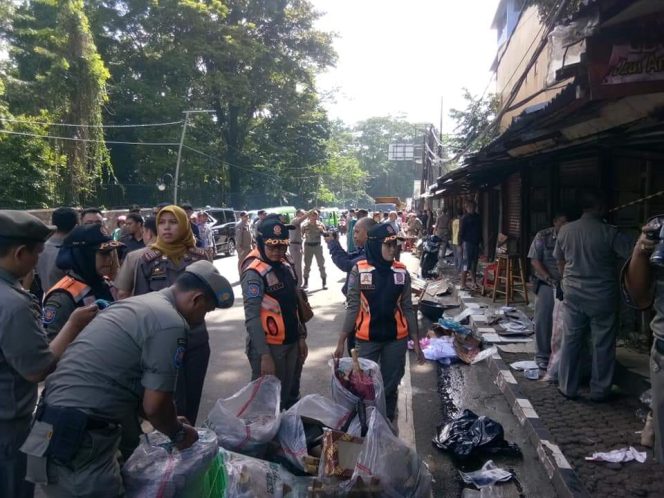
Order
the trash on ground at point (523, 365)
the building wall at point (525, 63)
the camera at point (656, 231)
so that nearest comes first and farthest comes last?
the camera at point (656, 231) → the trash on ground at point (523, 365) → the building wall at point (525, 63)

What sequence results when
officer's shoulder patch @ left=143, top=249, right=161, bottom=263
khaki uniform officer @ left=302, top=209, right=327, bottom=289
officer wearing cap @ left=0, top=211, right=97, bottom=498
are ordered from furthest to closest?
khaki uniform officer @ left=302, top=209, right=327, bottom=289 < officer's shoulder patch @ left=143, top=249, right=161, bottom=263 < officer wearing cap @ left=0, top=211, right=97, bottom=498

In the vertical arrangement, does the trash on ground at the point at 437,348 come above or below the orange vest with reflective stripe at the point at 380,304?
below

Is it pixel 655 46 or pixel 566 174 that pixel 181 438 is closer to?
pixel 655 46

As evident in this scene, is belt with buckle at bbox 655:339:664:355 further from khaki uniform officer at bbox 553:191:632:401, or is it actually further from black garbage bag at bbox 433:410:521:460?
khaki uniform officer at bbox 553:191:632:401

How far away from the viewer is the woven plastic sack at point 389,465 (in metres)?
2.64

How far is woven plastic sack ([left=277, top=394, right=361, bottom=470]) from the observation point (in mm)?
2859

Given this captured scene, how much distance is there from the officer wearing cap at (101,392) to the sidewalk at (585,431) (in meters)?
2.73

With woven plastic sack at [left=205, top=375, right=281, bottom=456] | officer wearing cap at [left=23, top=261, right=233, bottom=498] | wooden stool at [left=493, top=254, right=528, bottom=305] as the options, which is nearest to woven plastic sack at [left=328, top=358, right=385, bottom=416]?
woven plastic sack at [left=205, top=375, right=281, bottom=456]

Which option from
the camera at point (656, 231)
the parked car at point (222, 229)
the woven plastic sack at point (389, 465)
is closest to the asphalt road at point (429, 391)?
the woven plastic sack at point (389, 465)

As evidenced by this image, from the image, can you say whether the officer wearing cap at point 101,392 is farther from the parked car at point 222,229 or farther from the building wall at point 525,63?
the parked car at point 222,229

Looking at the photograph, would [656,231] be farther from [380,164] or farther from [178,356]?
[380,164]

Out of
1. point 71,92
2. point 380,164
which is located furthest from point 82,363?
point 380,164

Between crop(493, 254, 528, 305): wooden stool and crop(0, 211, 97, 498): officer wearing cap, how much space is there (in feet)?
26.2

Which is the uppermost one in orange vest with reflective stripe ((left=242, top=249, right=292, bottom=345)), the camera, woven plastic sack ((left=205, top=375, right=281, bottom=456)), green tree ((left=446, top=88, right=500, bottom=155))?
green tree ((left=446, top=88, right=500, bottom=155))
